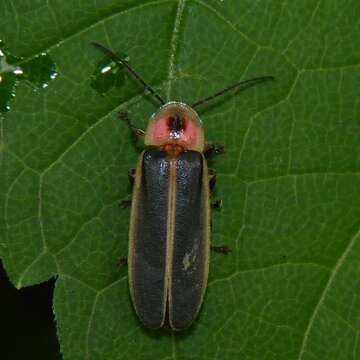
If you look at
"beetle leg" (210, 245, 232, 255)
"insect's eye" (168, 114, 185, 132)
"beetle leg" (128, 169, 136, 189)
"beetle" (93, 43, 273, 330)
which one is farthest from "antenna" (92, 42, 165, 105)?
→ "beetle leg" (210, 245, 232, 255)

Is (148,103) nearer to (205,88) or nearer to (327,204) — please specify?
(205,88)

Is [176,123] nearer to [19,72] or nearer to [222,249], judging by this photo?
[222,249]

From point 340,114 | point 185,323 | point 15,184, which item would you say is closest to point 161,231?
point 185,323

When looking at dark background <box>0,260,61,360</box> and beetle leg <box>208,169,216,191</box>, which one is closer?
beetle leg <box>208,169,216,191</box>

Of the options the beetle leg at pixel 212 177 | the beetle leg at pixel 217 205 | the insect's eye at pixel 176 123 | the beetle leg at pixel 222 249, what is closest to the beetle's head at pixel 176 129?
the insect's eye at pixel 176 123

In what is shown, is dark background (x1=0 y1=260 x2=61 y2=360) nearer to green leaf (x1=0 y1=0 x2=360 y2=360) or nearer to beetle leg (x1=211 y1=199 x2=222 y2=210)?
green leaf (x1=0 y1=0 x2=360 y2=360)

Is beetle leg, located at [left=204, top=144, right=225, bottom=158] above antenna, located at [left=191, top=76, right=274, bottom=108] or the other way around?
the other way around
